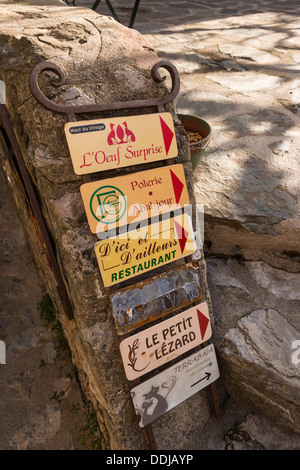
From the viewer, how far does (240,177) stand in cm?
185

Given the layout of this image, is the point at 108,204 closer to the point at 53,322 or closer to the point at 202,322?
the point at 202,322

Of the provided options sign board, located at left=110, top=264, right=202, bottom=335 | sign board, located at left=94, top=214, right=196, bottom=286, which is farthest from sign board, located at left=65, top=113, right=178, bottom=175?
sign board, located at left=110, top=264, right=202, bottom=335

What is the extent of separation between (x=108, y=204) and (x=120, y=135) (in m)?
0.23

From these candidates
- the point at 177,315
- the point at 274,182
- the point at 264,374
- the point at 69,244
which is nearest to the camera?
the point at 69,244

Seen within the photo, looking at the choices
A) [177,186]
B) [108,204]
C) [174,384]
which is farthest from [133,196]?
[174,384]

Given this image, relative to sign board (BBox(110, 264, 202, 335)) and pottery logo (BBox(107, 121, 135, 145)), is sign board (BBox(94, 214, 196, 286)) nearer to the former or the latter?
sign board (BBox(110, 264, 202, 335))

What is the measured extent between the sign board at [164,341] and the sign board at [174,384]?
0.05 meters

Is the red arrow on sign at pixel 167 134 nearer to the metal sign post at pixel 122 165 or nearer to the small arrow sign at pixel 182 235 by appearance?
the metal sign post at pixel 122 165

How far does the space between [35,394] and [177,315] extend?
108 cm

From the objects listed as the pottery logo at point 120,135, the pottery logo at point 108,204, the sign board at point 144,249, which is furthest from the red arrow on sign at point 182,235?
the pottery logo at point 120,135

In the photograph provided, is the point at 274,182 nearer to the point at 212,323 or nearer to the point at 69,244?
the point at 212,323

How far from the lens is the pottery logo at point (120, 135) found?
3.63 feet
